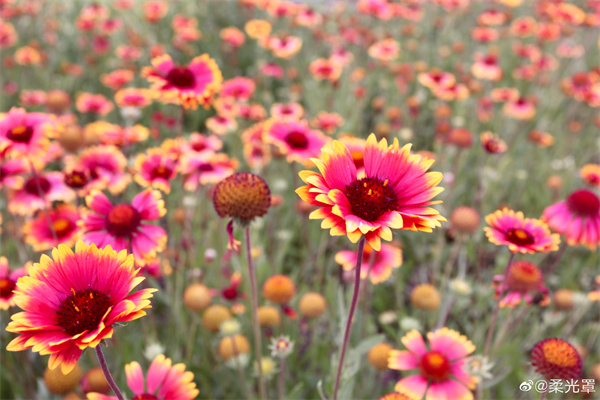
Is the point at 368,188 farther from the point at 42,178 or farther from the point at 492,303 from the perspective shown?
the point at 492,303

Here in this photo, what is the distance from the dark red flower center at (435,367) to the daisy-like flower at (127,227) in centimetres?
92

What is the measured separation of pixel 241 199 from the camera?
1.16 m

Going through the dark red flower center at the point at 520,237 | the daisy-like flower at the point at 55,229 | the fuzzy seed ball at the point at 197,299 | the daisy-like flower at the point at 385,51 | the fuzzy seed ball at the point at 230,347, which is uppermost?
the daisy-like flower at the point at 385,51

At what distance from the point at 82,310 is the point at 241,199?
0.47 meters

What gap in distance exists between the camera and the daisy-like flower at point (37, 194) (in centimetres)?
184

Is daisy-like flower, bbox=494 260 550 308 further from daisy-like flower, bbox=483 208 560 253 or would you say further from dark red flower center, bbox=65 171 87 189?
dark red flower center, bbox=65 171 87 189

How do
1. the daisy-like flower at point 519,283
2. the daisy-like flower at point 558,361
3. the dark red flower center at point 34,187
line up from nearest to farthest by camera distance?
1. the daisy-like flower at point 558,361
2. the daisy-like flower at point 519,283
3. the dark red flower center at point 34,187

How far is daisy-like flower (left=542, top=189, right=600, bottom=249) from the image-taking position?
5.85 feet

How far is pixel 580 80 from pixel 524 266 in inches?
127

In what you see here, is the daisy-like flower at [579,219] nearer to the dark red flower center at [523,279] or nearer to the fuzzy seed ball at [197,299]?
the dark red flower center at [523,279]

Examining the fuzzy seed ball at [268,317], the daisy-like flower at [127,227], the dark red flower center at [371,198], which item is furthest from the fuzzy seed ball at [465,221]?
the daisy-like flower at [127,227]

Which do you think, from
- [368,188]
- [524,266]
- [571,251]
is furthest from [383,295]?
[368,188]

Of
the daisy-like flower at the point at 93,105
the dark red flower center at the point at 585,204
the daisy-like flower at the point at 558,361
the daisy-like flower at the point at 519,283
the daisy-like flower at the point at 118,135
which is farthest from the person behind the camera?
the daisy-like flower at the point at 93,105

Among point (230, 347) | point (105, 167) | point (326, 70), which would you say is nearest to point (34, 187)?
point (105, 167)
